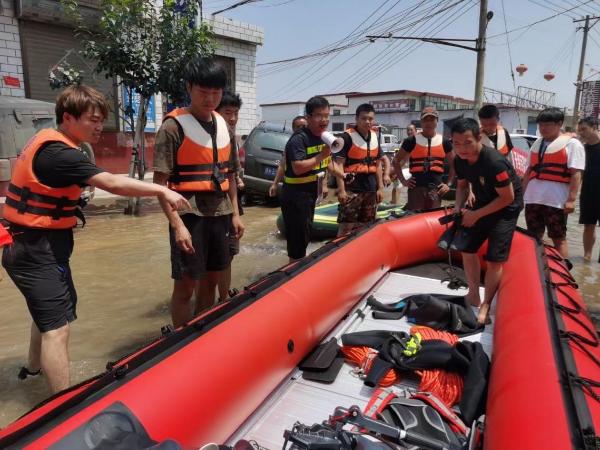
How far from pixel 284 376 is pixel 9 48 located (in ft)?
27.7

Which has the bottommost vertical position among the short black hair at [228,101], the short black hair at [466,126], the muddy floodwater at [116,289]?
the muddy floodwater at [116,289]

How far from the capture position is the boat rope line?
148 cm

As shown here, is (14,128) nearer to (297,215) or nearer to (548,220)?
(297,215)

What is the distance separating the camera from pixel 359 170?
14.0ft

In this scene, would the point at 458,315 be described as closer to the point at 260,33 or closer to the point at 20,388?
the point at 20,388

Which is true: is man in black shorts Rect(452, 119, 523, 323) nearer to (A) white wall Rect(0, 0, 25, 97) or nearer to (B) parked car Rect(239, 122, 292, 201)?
(B) parked car Rect(239, 122, 292, 201)

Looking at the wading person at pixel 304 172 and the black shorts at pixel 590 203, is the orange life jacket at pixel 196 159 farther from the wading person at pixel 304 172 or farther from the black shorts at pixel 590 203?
the black shorts at pixel 590 203

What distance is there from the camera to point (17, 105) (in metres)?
5.36

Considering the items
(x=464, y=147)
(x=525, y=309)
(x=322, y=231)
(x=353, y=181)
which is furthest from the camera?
(x=322, y=231)

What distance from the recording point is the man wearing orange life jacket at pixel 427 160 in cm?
475

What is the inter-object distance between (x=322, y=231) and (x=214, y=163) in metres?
3.44

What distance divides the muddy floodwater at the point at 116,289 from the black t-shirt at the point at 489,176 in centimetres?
171

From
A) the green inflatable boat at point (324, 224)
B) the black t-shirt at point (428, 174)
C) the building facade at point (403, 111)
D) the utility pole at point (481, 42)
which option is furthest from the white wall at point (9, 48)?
the building facade at point (403, 111)

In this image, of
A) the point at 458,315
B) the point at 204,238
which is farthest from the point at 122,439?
the point at 458,315
